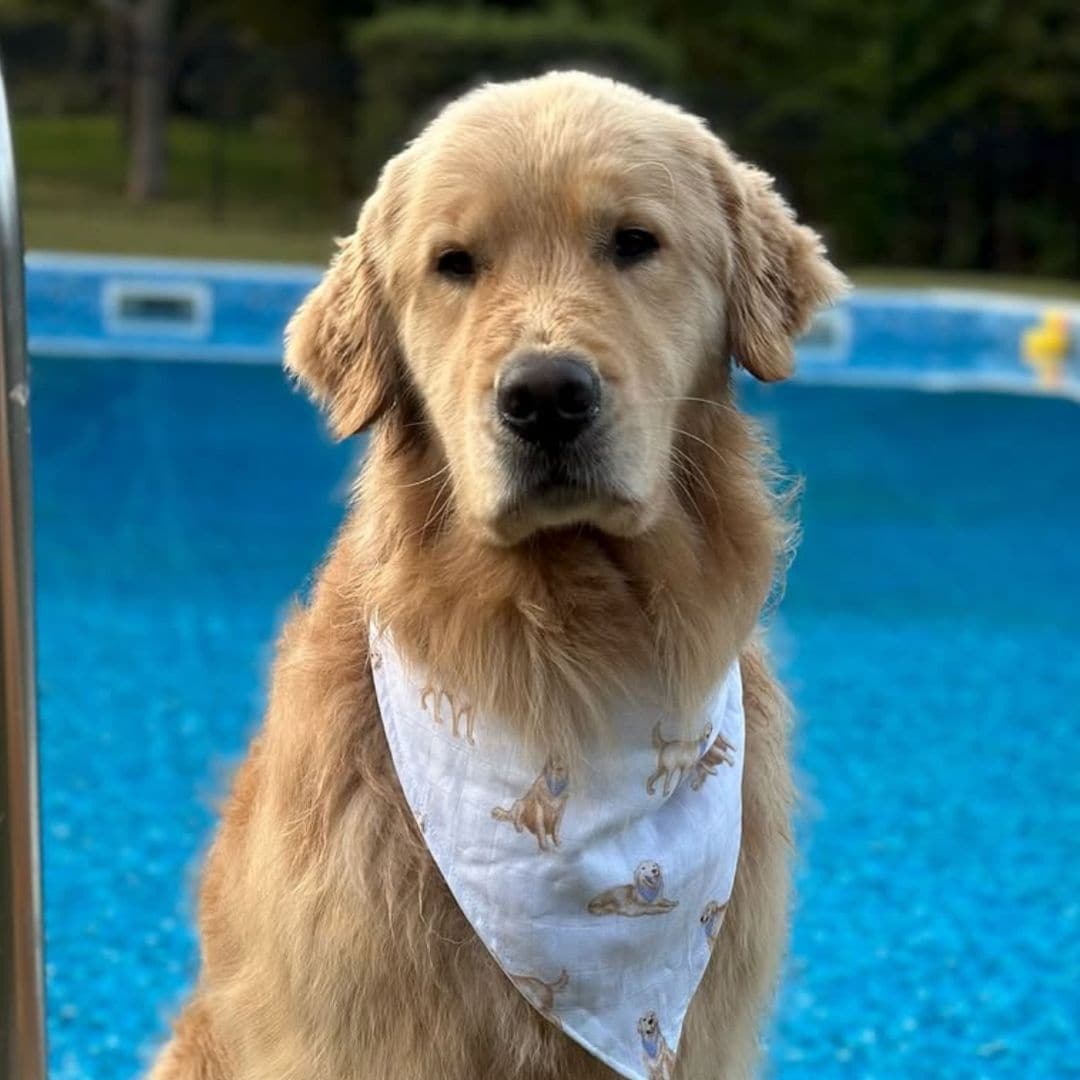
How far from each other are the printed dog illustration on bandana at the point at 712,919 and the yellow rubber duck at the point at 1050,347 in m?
12.0

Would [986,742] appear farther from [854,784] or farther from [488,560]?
[488,560]

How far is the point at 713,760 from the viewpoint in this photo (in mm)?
2809

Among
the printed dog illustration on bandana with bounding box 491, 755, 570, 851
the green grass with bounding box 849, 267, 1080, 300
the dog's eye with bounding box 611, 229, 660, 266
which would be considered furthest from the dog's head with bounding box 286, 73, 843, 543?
the green grass with bounding box 849, 267, 1080, 300

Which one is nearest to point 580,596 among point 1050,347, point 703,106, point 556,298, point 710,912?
point 556,298

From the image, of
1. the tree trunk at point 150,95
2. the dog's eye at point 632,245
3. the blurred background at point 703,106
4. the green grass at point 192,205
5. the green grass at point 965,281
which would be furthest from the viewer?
the tree trunk at point 150,95

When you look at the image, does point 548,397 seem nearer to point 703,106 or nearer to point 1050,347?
point 1050,347

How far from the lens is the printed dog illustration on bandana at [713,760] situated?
2781mm

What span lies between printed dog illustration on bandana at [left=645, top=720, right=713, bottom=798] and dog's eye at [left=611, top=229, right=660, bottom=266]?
0.84 metres

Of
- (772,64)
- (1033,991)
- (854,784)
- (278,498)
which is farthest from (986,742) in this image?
(772,64)

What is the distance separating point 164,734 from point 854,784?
290cm

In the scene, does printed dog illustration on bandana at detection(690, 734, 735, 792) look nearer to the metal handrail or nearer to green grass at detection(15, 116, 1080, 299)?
the metal handrail

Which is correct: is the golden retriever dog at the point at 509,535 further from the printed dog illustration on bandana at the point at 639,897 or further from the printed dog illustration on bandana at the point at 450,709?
the printed dog illustration on bandana at the point at 639,897

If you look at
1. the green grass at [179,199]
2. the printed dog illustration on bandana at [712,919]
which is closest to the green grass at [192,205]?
the green grass at [179,199]

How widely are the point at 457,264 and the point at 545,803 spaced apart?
3.24 feet
